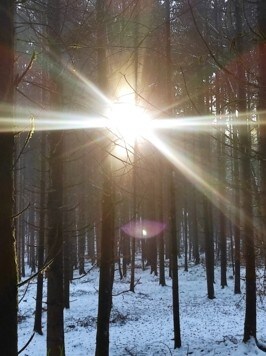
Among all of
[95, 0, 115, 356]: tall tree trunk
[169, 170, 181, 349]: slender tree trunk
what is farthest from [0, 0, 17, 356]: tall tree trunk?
[169, 170, 181, 349]: slender tree trunk

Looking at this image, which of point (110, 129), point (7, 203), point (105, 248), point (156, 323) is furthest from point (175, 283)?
point (7, 203)

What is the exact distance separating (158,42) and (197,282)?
14.4 m

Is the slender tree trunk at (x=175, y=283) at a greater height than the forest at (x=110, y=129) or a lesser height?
lesser

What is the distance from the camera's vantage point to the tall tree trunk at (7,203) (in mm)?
2465

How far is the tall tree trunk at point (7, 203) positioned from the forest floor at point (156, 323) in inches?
282

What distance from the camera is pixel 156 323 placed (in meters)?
15.8

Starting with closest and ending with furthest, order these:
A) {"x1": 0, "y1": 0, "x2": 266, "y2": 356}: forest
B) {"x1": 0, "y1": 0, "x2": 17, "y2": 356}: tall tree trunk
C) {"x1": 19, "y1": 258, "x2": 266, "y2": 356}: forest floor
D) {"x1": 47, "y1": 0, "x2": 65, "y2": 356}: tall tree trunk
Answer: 1. {"x1": 0, "y1": 0, "x2": 17, "y2": 356}: tall tree trunk
2. {"x1": 0, "y1": 0, "x2": 266, "y2": 356}: forest
3. {"x1": 47, "y1": 0, "x2": 65, "y2": 356}: tall tree trunk
4. {"x1": 19, "y1": 258, "x2": 266, "y2": 356}: forest floor

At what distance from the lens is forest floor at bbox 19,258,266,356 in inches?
487

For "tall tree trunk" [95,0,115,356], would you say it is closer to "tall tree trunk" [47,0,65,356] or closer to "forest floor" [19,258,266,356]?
"tall tree trunk" [47,0,65,356]

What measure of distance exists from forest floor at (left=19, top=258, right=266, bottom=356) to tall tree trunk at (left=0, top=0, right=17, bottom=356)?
7165 mm

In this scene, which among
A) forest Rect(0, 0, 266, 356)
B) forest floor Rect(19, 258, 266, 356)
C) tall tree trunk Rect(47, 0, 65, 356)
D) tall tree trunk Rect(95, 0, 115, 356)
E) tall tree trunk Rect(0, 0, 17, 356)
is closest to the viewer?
tall tree trunk Rect(0, 0, 17, 356)

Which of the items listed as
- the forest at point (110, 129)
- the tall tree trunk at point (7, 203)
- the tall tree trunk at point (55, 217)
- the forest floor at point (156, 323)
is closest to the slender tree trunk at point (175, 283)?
the forest at point (110, 129)

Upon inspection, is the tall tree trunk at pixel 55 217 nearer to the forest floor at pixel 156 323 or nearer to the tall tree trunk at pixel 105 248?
the tall tree trunk at pixel 105 248

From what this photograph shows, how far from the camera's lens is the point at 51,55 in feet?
26.4
